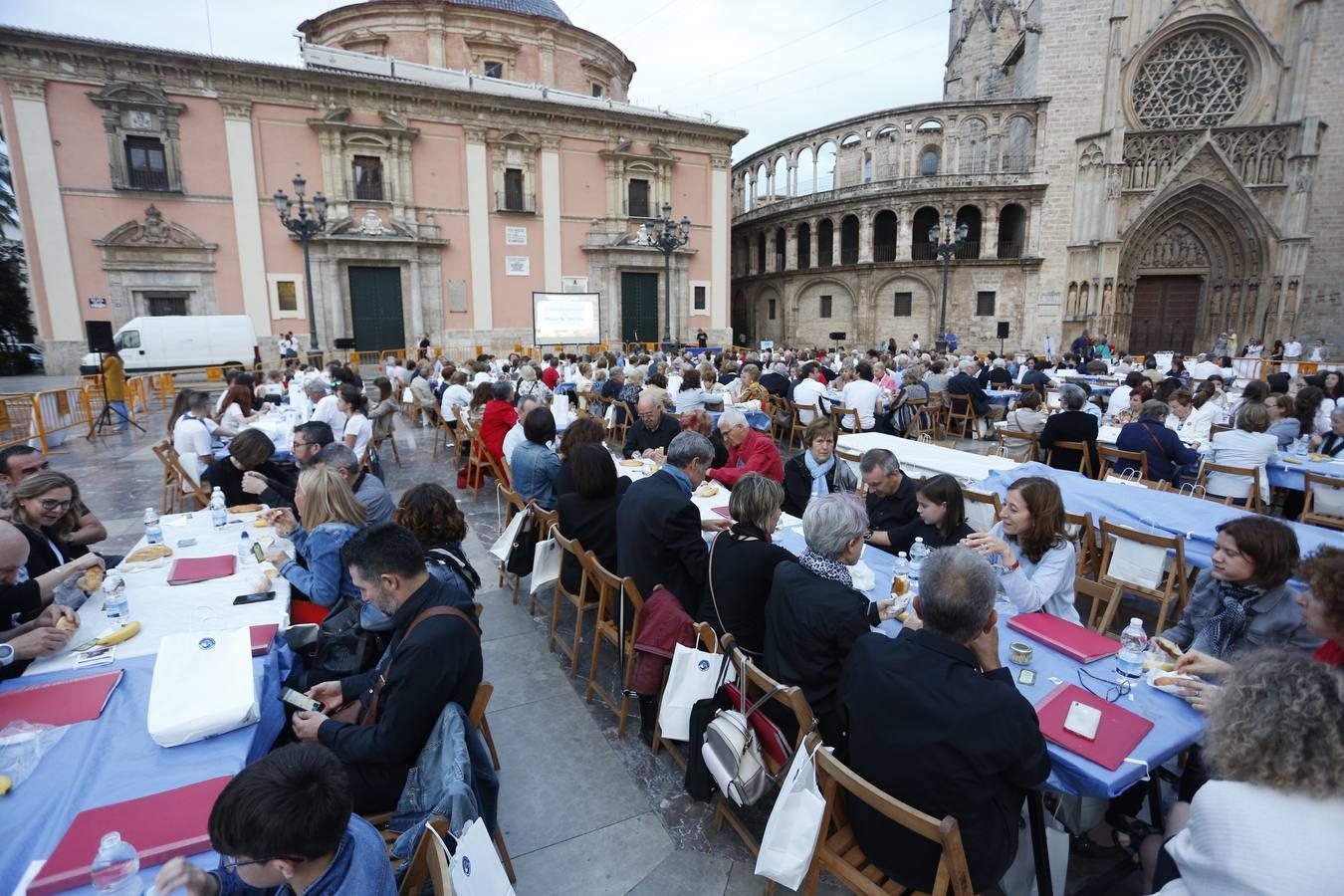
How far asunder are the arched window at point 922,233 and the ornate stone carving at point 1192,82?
780 centimetres

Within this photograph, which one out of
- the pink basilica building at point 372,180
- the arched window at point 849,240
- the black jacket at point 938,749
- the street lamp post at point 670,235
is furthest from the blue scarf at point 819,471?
the arched window at point 849,240

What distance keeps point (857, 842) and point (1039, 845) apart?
629 mm

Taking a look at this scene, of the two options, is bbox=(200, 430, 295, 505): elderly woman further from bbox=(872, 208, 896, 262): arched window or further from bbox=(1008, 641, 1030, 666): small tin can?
bbox=(872, 208, 896, 262): arched window

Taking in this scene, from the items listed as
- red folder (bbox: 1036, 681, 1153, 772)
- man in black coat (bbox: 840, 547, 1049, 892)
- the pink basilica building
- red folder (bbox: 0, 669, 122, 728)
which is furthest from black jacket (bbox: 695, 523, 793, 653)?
the pink basilica building

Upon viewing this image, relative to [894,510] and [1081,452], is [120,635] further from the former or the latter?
[1081,452]

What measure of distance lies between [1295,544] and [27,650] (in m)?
4.89

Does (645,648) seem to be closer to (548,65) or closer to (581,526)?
(581,526)

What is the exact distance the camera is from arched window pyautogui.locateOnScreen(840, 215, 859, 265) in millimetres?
30469

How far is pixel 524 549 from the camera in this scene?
4598 mm

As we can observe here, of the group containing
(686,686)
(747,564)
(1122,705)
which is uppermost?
(747,564)

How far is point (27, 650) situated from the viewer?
2418 mm

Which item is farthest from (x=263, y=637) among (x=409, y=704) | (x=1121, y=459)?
(x=1121, y=459)

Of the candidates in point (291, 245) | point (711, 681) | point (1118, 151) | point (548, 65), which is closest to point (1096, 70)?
point (1118, 151)

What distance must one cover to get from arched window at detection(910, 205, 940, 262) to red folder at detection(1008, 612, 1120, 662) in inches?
1108
